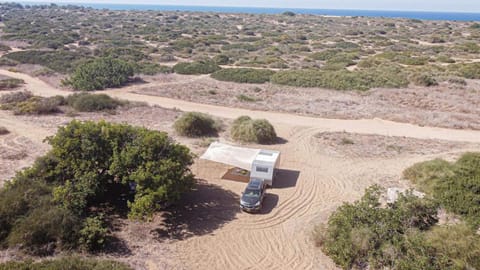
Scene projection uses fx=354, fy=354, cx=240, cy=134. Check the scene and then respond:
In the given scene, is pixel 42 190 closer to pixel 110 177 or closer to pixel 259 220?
pixel 110 177

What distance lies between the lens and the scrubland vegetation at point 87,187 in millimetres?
12102

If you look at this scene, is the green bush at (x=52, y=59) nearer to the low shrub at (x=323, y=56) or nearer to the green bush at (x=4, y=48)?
the green bush at (x=4, y=48)

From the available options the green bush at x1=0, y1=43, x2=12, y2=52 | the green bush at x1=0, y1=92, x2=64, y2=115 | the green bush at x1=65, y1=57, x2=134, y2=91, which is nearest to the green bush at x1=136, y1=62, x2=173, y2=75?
the green bush at x1=65, y1=57, x2=134, y2=91

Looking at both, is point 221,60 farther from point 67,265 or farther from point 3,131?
point 67,265

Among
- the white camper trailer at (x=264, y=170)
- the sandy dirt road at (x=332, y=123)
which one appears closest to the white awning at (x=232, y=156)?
the white camper trailer at (x=264, y=170)

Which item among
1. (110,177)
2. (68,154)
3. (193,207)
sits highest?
(68,154)

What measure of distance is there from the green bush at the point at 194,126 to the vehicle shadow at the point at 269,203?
906cm

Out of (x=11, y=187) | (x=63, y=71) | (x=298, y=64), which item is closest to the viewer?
(x=11, y=187)

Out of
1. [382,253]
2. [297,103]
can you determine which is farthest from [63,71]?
[382,253]

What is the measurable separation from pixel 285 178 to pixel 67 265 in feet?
37.7

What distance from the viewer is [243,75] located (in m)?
40.8

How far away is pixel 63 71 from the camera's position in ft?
141

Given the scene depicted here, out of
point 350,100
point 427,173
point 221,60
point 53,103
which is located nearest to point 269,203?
point 427,173

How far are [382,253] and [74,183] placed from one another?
11.9m
